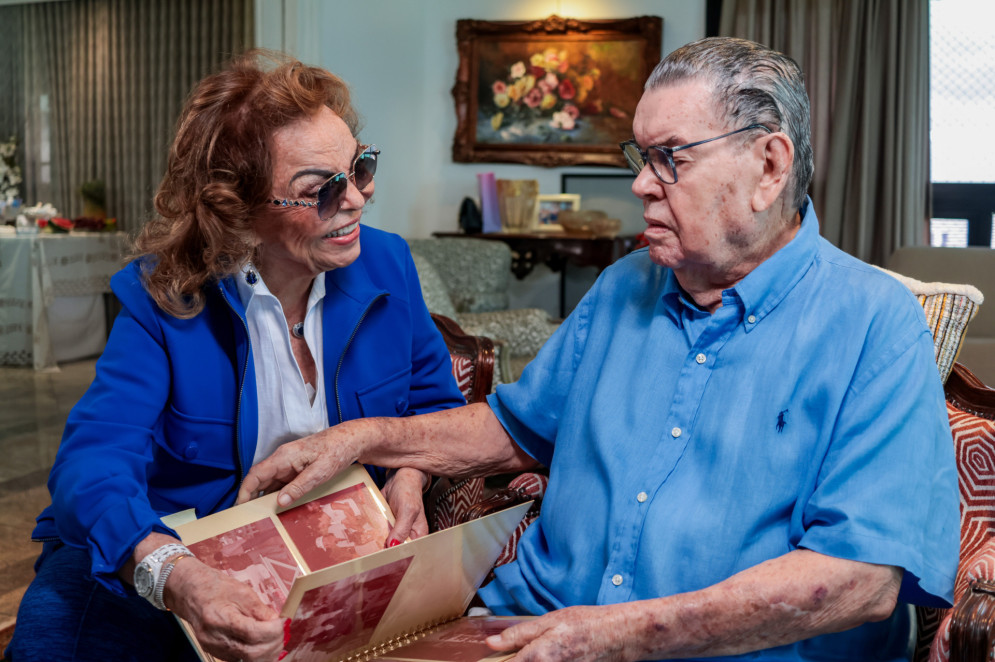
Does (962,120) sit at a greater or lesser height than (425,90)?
lesser

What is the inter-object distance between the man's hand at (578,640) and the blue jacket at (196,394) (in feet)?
1.78

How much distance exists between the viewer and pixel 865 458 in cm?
111

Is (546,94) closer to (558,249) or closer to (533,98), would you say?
(533,98)

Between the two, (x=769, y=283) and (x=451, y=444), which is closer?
(x=769, y=283)

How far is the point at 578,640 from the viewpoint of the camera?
1.11 m

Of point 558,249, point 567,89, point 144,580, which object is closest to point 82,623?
point 144,580

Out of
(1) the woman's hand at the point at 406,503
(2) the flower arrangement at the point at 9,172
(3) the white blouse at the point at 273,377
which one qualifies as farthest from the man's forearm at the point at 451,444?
(2) the flower arrangement at the point at 9,172

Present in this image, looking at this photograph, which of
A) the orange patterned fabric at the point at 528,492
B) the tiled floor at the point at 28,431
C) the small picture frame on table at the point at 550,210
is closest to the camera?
the orange patterned fabric at the point at 528,492

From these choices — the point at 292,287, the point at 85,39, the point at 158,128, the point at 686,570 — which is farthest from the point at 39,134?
the point at 686,570

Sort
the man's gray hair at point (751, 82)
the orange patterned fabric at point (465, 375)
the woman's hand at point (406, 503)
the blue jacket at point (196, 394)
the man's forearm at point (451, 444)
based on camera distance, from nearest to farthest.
→ 1. the man's gray hair at point (751, 82)
2. the blue jacket at point (196, 394)
3. the woman's hand at point (406, 503)
4. the man's forearm at point (451, 444)
5. the orange patterned fabric at point (465, 375)

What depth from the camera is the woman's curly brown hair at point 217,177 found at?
58.3 inches

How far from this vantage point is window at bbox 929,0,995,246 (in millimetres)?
5863

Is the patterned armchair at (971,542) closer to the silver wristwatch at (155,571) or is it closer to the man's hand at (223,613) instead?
the man's hand at (223,613)

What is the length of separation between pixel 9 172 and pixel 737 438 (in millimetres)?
3253
